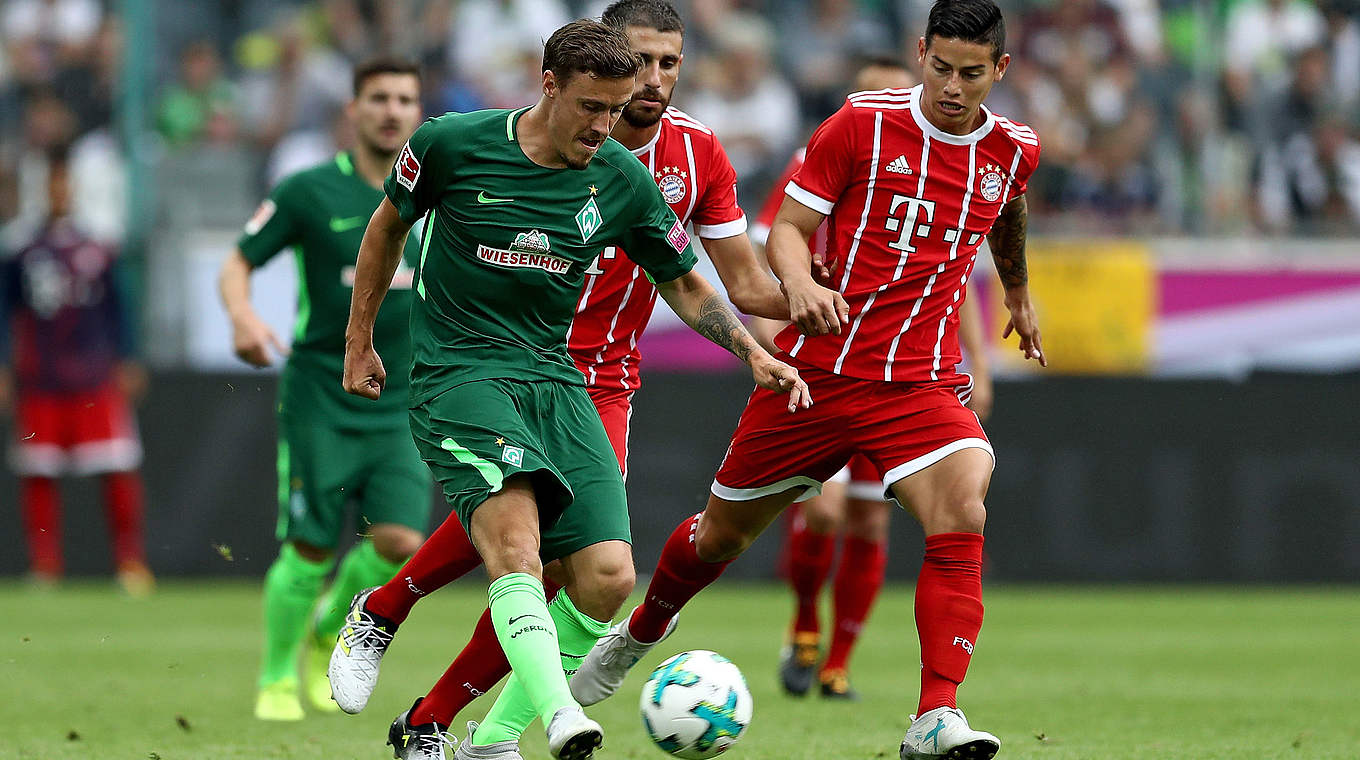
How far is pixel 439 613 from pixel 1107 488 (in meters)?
5.10

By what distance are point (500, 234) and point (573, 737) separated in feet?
5.01

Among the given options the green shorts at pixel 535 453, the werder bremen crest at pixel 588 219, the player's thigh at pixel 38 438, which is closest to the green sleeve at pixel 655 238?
the werder bremen crest at pixel 588 219

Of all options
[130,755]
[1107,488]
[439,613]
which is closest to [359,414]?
[130,755]

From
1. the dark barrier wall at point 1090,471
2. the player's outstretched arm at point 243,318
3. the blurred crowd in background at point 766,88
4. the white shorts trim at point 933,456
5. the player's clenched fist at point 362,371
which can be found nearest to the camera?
the player's clenched fist at point 362,371

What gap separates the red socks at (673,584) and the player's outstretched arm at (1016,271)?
1.34m

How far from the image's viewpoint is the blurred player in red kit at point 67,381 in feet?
43.4

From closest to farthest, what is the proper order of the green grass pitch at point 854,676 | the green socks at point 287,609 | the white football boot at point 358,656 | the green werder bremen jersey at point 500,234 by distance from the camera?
1. the green werder bremen jersey at point 500,234
2. the white football boot at point 358,656
3. the green grass pitch at point 854,676
4. the green socks at point 287,609

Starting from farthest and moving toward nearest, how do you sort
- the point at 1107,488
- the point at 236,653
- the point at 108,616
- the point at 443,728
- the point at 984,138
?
the point at 1107,488
the point at 108,616
the point at 236,653
the point at 984,138
the point at 443,728

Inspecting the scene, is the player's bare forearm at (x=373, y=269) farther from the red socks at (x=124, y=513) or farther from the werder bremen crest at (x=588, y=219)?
the red socks at (x=124, y=513)

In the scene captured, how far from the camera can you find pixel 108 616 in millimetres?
11594

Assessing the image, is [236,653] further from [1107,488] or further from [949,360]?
[1107,488]

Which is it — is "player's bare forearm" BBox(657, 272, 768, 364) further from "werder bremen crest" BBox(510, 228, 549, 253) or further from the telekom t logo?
the telekom t logo

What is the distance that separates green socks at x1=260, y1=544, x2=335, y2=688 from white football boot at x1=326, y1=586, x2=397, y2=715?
1.54 m

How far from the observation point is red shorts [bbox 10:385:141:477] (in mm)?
13227
